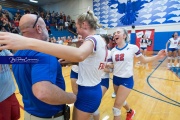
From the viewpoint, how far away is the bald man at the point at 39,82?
0.92 meters

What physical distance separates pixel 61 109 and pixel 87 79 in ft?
1.51

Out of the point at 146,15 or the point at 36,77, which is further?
the point at 146,15

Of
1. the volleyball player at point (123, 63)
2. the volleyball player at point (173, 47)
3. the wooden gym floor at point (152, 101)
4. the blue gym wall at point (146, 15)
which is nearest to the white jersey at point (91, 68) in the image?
the volleyball player at point (123, 63)

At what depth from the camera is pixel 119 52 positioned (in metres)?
2.83

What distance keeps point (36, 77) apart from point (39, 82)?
1.4 inches

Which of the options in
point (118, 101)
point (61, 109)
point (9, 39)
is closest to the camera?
point (9, 39)

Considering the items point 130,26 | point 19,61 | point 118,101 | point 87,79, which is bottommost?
point 118,101

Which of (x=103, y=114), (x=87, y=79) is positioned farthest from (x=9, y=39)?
(x=103, y=114)

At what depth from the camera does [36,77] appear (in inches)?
36.3

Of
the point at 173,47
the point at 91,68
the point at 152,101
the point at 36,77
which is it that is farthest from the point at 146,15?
the point at 36,77

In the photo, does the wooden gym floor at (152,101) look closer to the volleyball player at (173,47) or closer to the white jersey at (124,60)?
→ the white jersey at (124,60)

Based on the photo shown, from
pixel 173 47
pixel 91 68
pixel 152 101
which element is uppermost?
pixel 91 68

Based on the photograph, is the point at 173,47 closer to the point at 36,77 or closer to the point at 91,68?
the point at 91,68

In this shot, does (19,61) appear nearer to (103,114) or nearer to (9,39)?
(9,39)
